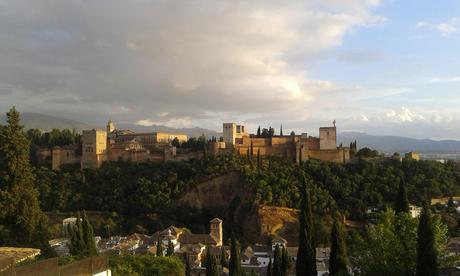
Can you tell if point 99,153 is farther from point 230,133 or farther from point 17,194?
point 17,194

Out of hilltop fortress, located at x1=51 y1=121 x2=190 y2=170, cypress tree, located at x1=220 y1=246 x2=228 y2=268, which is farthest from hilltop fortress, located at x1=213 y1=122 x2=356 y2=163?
cypress tree, located at x1=220 y1=246 x2=228 y2=268

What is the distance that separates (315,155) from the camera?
79188 millimetres

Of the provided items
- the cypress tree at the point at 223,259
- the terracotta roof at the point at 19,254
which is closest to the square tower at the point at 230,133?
the cypress tree at the point at 223,259

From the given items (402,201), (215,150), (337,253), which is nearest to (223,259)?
(337,253)

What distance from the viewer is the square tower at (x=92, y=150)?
8044 centimetres

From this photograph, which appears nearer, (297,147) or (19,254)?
(19,254)

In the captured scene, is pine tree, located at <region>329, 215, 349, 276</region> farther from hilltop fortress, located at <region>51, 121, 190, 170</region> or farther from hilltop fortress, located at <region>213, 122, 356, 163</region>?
hilltop fortress, located at <region>51, 121, 190, 170</region>

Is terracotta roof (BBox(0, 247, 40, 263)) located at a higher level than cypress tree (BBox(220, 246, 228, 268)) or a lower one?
higher

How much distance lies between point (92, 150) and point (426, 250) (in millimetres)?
69431

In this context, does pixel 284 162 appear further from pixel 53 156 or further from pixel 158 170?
pixel 53 156

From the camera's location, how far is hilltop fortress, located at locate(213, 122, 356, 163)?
78.8 metres

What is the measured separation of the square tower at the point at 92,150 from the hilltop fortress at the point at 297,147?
18559 mm

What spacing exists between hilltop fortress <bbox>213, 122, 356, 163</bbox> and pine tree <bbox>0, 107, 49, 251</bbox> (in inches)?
2372

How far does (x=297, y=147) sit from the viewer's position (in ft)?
260
